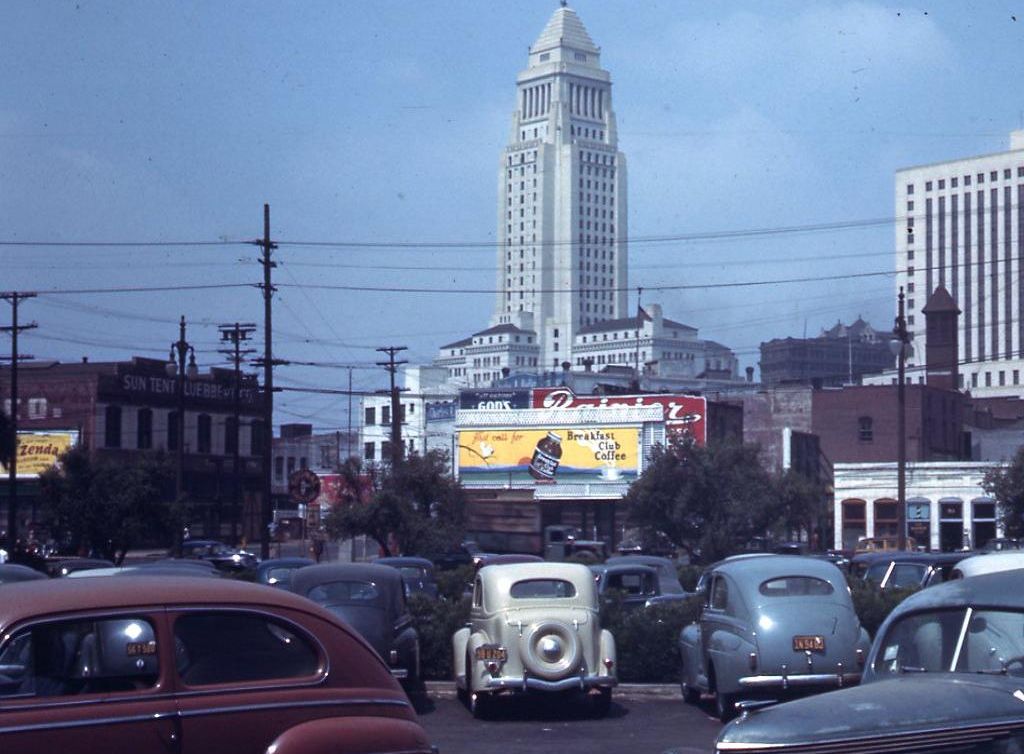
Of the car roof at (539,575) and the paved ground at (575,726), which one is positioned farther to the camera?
the car roof at (539,575)

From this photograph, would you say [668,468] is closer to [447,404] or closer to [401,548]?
[401,548]

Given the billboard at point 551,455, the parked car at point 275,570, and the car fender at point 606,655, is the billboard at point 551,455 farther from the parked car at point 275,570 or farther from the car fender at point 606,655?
the car fender at point 606,655

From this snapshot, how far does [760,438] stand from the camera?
74250mm

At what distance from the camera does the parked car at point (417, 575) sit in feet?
84.4

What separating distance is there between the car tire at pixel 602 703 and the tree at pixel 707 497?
28.7m

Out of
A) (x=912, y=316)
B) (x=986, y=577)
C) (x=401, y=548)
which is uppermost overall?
(x=912, y=316)

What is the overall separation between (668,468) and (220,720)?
40.2 m

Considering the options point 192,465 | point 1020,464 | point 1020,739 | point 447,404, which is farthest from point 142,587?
point 447,404

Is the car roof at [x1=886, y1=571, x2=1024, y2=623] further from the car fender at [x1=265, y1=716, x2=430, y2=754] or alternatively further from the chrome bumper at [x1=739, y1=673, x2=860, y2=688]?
the chrome bumper at [x1=739, y1=673, x2=860, y2=688]

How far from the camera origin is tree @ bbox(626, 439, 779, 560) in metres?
45.4

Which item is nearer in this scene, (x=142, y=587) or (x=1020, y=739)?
(x=1020, y=739)

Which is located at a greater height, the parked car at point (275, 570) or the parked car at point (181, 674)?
the parked car at point (181, 674)

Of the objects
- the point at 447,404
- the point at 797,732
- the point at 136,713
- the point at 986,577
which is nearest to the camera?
the point at 797,732

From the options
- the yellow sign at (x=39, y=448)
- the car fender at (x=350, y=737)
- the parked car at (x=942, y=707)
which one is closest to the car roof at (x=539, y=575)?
the parked car at (x=942, y=707)
